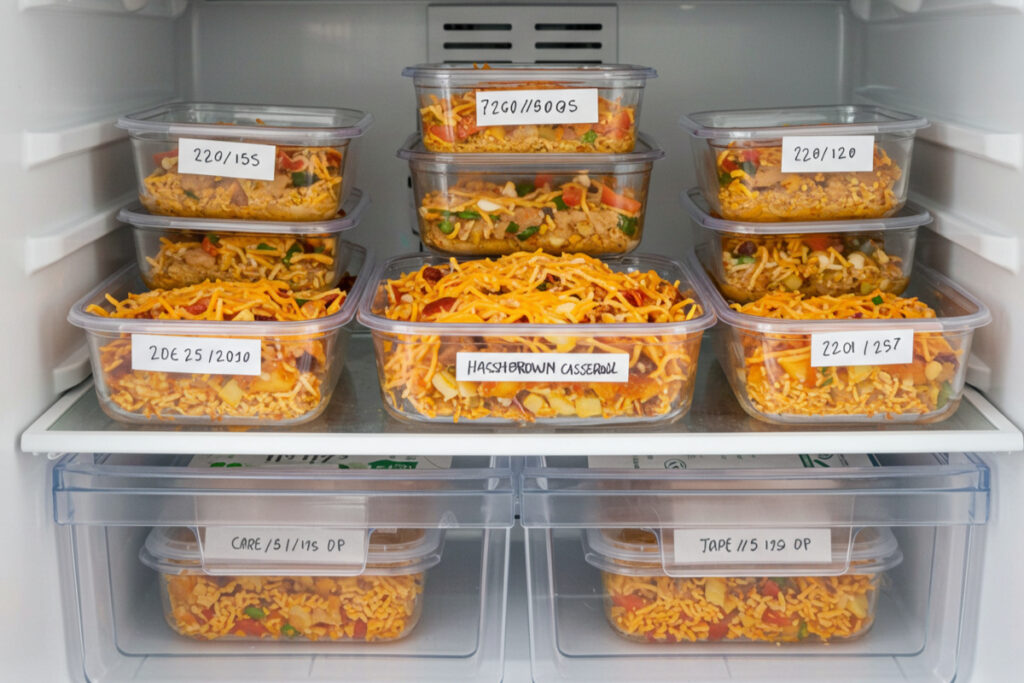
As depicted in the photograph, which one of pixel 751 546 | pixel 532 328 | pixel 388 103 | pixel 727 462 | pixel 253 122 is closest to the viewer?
pixel 532 328

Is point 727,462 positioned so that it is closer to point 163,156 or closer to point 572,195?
point 572,195

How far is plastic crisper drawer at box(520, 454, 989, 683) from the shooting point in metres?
1.19

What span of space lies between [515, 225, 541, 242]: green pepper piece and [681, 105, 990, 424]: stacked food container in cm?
21

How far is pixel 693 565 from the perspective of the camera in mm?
1207

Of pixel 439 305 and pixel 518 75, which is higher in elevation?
pixel 518 75

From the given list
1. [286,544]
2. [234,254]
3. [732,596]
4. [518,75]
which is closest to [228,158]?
[234,254]

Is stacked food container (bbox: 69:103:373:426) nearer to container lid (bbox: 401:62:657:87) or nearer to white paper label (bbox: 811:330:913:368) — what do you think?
container lid (bbox: 401:62:657:87)

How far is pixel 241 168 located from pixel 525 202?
0.34 m

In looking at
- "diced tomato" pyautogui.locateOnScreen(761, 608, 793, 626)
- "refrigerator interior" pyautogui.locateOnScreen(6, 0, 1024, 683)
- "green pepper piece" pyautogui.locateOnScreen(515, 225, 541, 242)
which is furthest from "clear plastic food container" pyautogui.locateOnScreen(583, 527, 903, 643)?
"green pepper piece" pyautogui.locateOnScreen(515, 225, 541, 242)

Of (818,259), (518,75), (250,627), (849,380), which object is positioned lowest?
(250,627)

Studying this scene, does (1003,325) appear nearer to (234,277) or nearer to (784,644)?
(784,644)

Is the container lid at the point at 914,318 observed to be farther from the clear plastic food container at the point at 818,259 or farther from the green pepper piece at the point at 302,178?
the green pepper piece at the point at 302,178

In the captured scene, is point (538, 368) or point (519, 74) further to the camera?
point (519, 74)

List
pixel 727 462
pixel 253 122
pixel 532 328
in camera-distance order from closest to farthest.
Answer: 1. pixel 532 328
2. pixel 727 462
3. pixel 253 122
